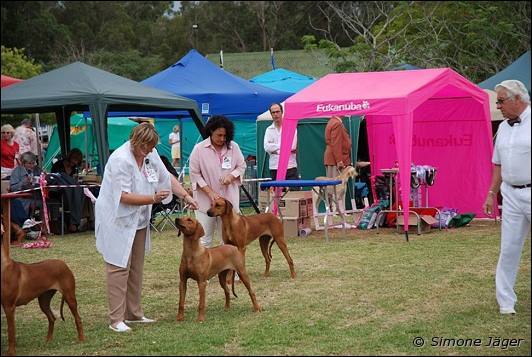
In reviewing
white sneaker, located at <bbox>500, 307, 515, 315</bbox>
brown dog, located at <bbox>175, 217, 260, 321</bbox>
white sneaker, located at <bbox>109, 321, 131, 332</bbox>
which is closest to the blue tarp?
brown dog, located at <bbox>175, 217, 260, 321</bbox>

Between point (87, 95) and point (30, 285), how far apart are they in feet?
23.6

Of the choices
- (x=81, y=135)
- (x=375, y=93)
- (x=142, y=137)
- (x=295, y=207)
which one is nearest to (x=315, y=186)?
(x=295, y=207)

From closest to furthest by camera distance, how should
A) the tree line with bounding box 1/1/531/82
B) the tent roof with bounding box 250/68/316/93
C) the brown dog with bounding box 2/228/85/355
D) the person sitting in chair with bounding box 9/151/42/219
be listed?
the brown dog with bounding box 2/228/85/355 → the person sitting in chair with bounding box 9/151/42/219 → the tent roof with bounding box 250/68/316/93 → the tree line with bounding box 1/1/531/82

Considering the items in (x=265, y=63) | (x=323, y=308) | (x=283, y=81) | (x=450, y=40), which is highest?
(x=265, y=63)

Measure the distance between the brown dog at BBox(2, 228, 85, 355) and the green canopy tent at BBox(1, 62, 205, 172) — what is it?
6.50 meters

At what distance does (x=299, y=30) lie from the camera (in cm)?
2980

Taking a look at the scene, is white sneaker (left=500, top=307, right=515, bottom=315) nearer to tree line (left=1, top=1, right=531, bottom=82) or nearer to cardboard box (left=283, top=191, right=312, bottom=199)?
cardboard box (left=283, top=191, right=312, bottom=199)

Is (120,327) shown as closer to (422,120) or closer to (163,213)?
(163,213)

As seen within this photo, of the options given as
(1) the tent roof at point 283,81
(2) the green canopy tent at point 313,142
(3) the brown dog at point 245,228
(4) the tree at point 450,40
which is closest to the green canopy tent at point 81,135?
(1) the tent roof at point 283,81

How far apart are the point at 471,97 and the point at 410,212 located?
7.41 feet

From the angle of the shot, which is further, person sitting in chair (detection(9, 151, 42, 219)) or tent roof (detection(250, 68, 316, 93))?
tent roof (detection(250, 68, 316, 93))

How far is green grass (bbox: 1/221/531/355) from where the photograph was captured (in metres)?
5.46

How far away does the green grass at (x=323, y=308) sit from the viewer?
17.9ft

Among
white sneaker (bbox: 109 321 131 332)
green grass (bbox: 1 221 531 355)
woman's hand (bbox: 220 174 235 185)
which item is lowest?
green grass (bbox: 1 221 531 355)
